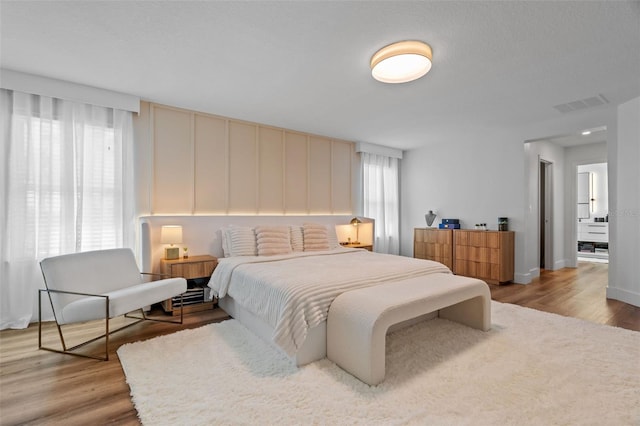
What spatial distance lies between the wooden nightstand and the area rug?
778 mm

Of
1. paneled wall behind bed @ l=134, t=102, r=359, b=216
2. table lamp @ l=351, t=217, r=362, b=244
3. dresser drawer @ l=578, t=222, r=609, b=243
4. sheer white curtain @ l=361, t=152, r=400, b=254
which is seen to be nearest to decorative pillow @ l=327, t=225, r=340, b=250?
paneled wall behind bed @ l=134, t=102, r=359, b=216

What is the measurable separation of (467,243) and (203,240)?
4.45 m

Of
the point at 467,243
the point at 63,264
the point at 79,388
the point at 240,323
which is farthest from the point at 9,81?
the point at 467,243

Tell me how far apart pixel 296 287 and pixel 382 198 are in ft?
14.8

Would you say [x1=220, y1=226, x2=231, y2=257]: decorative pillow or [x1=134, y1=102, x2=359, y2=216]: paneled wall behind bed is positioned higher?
[x1=134, y1=102, x2=359, y2=216]: paneled wall behind bed

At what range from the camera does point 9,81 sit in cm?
297

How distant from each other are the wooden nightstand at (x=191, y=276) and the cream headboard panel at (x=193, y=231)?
0.58 ft

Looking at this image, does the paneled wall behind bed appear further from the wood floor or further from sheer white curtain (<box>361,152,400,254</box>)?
the wood floor

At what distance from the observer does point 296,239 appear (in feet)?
14.6

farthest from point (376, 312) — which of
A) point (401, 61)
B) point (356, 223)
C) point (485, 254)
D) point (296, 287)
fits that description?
point (485, 254)

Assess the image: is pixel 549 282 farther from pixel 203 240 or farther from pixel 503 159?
pixel 203 240

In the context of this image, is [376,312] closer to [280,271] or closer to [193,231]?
[280,271]

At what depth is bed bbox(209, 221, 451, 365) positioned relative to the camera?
215cm

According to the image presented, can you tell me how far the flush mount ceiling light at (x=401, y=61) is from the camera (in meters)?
2.47
